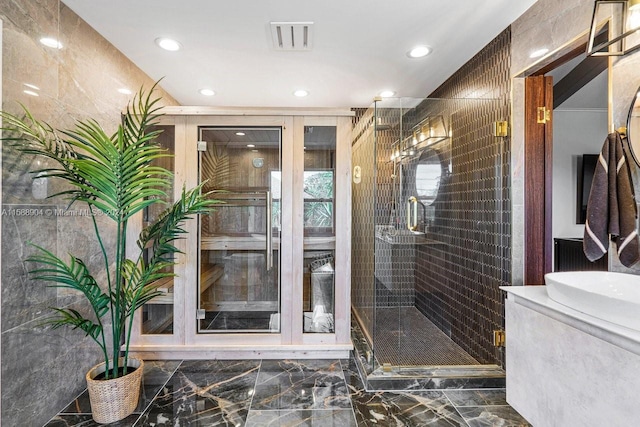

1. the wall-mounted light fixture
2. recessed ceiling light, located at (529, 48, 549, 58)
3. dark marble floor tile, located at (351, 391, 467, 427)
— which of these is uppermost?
recessed ceiling light, located at (529, 48, 549, 58)

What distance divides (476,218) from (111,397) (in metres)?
2.64

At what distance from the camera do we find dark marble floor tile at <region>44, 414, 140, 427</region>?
1.77m

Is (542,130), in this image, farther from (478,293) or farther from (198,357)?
(198,357)

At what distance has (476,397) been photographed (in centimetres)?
207

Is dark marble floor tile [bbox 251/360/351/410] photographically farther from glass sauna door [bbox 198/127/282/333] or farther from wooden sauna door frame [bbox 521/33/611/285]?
wooden sauna door frame [bbox 521/33/611/285]

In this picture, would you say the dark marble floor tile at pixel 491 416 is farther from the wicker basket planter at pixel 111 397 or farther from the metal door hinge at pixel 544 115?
the wicker basket planter at pixel 111 397

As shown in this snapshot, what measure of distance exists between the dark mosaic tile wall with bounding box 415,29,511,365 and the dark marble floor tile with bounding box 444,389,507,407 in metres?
0.22

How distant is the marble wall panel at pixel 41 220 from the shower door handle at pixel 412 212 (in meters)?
2.26

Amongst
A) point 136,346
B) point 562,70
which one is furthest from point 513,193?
point 136,346

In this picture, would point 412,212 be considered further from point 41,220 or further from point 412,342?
point 41,220

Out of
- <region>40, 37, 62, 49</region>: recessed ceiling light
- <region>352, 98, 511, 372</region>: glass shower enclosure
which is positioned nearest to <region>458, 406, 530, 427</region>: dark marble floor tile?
<region>352, 98, 511, 372</region>: glass shower enclosure

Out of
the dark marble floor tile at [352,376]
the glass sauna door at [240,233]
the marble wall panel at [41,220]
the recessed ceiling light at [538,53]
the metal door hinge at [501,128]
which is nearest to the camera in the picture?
the marble wall panel at [41,220]

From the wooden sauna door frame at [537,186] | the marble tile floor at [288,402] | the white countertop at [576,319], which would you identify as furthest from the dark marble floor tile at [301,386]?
the wooden sauna door frame at [537,186]

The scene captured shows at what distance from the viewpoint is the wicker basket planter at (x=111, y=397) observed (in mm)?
1775
